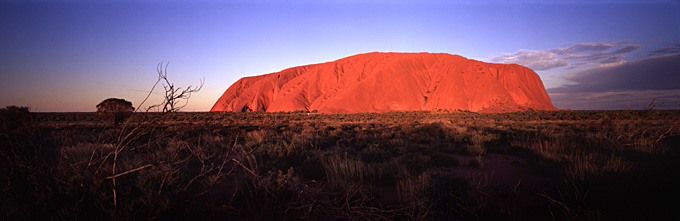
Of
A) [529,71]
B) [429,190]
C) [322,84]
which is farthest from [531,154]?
[529,71]

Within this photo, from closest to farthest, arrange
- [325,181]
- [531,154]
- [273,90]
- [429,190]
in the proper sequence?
[429,190]
[325,181]
[531,154]
[273,90]

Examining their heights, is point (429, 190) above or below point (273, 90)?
below

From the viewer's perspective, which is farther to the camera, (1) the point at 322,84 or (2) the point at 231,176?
(1) the point at 322,84

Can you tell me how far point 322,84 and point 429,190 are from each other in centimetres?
6478

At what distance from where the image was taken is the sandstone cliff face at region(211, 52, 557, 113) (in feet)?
Result: 178

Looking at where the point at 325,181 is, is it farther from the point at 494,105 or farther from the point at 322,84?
the point at 322,84

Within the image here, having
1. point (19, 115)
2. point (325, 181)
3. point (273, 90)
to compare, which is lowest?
point (325, 181)

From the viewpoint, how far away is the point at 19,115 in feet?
23.3

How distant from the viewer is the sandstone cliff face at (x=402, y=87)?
54.4 meters

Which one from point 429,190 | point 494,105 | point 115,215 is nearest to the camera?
point 115,215

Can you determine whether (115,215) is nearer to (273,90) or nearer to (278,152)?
(278,152)

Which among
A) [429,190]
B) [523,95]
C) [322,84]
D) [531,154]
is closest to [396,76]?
[322,84]

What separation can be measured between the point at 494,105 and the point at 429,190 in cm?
5643

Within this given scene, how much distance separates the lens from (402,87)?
5762 centimetres
